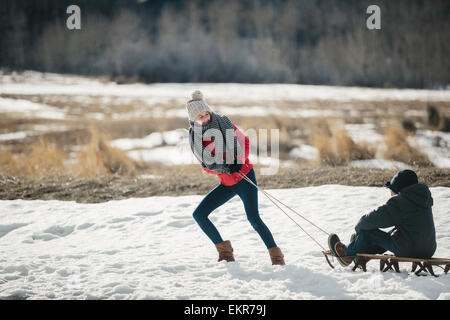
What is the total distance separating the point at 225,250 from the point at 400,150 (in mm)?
7657

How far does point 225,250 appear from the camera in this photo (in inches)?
165

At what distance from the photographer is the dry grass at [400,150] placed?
9.98 meters

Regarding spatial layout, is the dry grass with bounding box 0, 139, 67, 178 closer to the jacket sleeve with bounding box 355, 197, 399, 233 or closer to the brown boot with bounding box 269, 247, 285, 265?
the brown boot with bounding box 269, 247, 285, 265

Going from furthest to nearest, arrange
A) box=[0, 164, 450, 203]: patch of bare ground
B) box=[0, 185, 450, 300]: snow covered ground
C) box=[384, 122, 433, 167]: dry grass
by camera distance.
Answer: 1. box=[384, 122, 433, 167]: dry grass
2. box=[0, 164, 450, 203]: patch of bare ground
3. box=[0, 185, 450, 300]: snow covered ground

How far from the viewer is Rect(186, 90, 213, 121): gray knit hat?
3895 mm

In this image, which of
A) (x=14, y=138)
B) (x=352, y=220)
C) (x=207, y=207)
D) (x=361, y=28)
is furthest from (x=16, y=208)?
(x=361, y=28)

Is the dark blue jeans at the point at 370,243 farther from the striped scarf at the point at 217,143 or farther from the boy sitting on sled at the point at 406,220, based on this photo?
the striped scarf at the point at 217,143

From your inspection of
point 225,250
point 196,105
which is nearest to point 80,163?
point 225,250

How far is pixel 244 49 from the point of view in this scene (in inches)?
1344

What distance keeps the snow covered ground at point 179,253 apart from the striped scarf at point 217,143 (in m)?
0.97

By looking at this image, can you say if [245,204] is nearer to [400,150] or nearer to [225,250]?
[225,250]

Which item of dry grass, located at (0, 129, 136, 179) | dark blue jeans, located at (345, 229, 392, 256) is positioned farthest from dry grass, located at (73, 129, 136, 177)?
dark blue jeans, located at (345, 229, 392, 256)

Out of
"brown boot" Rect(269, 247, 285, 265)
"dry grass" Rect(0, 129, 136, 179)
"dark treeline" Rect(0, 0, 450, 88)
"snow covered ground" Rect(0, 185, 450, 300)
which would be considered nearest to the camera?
"snow covered ground" Rect(0, 185, 450, 300)

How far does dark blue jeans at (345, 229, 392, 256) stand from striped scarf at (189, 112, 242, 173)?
1.18 metres
